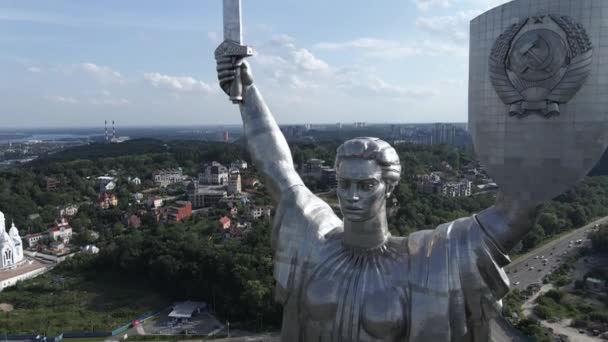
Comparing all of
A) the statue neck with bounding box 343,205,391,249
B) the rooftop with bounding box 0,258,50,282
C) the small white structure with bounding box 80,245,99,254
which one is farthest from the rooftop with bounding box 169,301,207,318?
the statue neck with bounding box 343,205,391,249

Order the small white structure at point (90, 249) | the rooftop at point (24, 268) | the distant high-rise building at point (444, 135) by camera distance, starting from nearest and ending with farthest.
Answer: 1. the rooftop at point (24, 268)
2. the small white structure at point (90, 249)
3. the distant high-rise building at point (444, 135)

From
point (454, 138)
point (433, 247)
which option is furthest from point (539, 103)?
point (454, 138)

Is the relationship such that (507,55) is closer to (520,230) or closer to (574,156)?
(574,156)

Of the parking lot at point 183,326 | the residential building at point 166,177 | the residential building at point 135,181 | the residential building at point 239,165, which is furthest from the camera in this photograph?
the residential building at point 239,165

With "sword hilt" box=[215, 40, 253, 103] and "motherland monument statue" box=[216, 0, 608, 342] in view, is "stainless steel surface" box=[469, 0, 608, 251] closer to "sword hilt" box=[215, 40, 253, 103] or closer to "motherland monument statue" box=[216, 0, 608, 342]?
"motherland monument statue" box=[216, 0, 608, 342]

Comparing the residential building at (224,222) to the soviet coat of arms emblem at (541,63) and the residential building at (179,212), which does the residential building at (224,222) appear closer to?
the residential building at (179,212)

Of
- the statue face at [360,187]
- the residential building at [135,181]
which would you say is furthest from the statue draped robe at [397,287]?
the residential building at [135,181]
